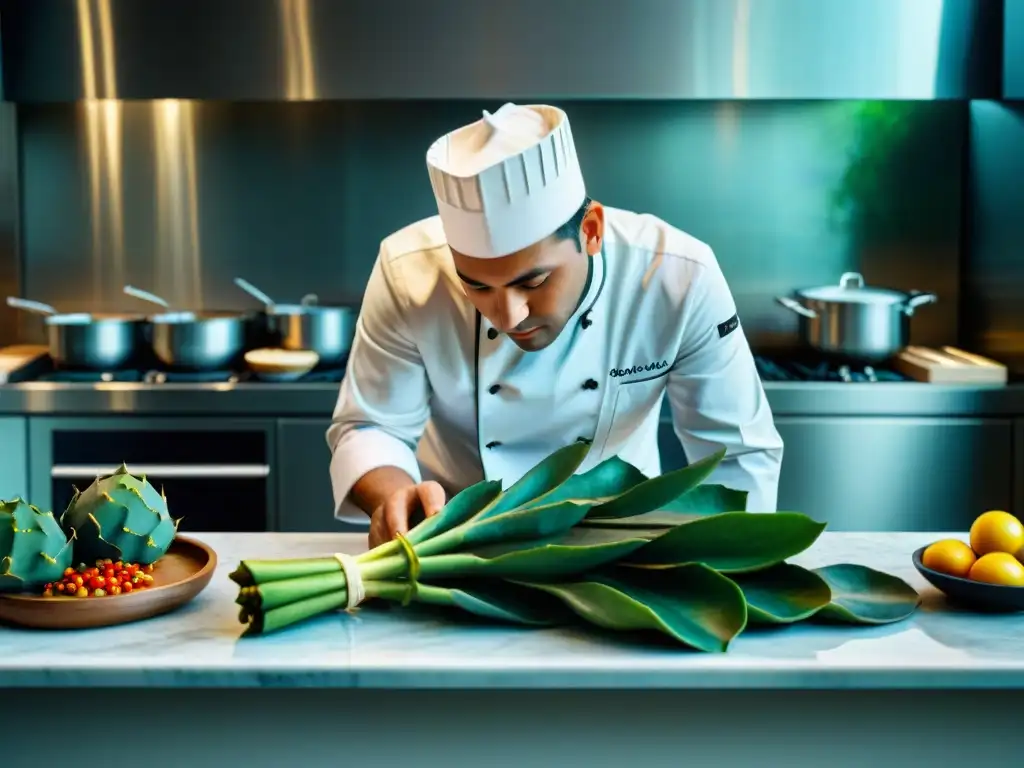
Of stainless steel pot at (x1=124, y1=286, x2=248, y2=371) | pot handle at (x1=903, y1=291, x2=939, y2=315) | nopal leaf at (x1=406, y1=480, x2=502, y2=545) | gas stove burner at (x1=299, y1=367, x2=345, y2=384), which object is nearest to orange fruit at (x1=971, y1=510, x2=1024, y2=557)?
nopal leaf at (x1=406, y1=480, x2=502, y2=545)

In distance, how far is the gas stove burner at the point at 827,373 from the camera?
3.89 metres

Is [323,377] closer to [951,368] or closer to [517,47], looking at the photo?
[517,47]

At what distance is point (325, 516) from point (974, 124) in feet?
7.71

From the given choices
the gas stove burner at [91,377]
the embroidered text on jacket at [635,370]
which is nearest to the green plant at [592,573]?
the embroidered text on jacket at [635,370]

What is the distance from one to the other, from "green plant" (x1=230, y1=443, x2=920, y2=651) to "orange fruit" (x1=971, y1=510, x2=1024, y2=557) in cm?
12

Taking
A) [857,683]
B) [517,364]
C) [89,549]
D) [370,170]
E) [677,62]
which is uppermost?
[677,62]

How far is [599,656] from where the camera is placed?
5.42 feet

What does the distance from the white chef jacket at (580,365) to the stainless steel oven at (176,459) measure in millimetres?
1290

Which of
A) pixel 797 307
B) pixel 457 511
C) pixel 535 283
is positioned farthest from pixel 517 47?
pixel 457 511

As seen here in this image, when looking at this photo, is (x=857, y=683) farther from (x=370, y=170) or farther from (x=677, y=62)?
(x=370, y=170)

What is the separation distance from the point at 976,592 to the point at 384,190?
2.94 m

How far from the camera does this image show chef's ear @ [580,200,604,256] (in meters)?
2.33

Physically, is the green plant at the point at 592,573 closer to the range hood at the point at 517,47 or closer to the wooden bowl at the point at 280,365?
the wooden bowl at the point at 280,365

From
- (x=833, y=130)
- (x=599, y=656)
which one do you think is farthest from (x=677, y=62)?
(x=599, y=656)
